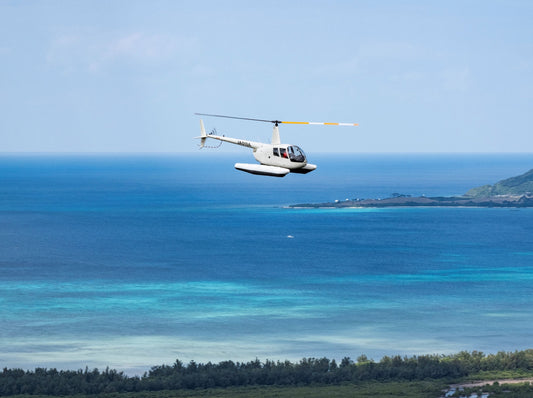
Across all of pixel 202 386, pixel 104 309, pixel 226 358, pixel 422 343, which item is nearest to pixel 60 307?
pixel 104 309

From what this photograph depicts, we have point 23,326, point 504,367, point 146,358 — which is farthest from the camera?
point 23,326

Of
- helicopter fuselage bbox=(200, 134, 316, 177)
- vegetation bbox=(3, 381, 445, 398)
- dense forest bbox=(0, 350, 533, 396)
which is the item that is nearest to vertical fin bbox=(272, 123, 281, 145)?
helicopter fuselage bbox=(200, 134, 316, 177)

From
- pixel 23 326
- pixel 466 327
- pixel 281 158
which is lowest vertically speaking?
pixel 466 327

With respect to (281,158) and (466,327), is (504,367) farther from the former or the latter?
(281,158)

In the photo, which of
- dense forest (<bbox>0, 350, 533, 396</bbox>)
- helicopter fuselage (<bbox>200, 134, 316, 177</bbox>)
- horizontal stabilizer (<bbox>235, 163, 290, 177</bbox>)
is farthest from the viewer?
dense forest (<bbox>0, 350, 533, 396</bbox>)

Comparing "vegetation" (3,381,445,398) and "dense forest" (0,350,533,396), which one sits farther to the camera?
"dense forest" (0,350,533,396)

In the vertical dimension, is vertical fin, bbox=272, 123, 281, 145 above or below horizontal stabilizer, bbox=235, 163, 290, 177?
above

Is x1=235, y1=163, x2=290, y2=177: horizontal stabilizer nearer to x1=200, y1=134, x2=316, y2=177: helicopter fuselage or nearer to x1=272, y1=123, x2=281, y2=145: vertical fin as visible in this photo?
x1=200, y1=134, x2=316, y2=177: helicopter fuselage
